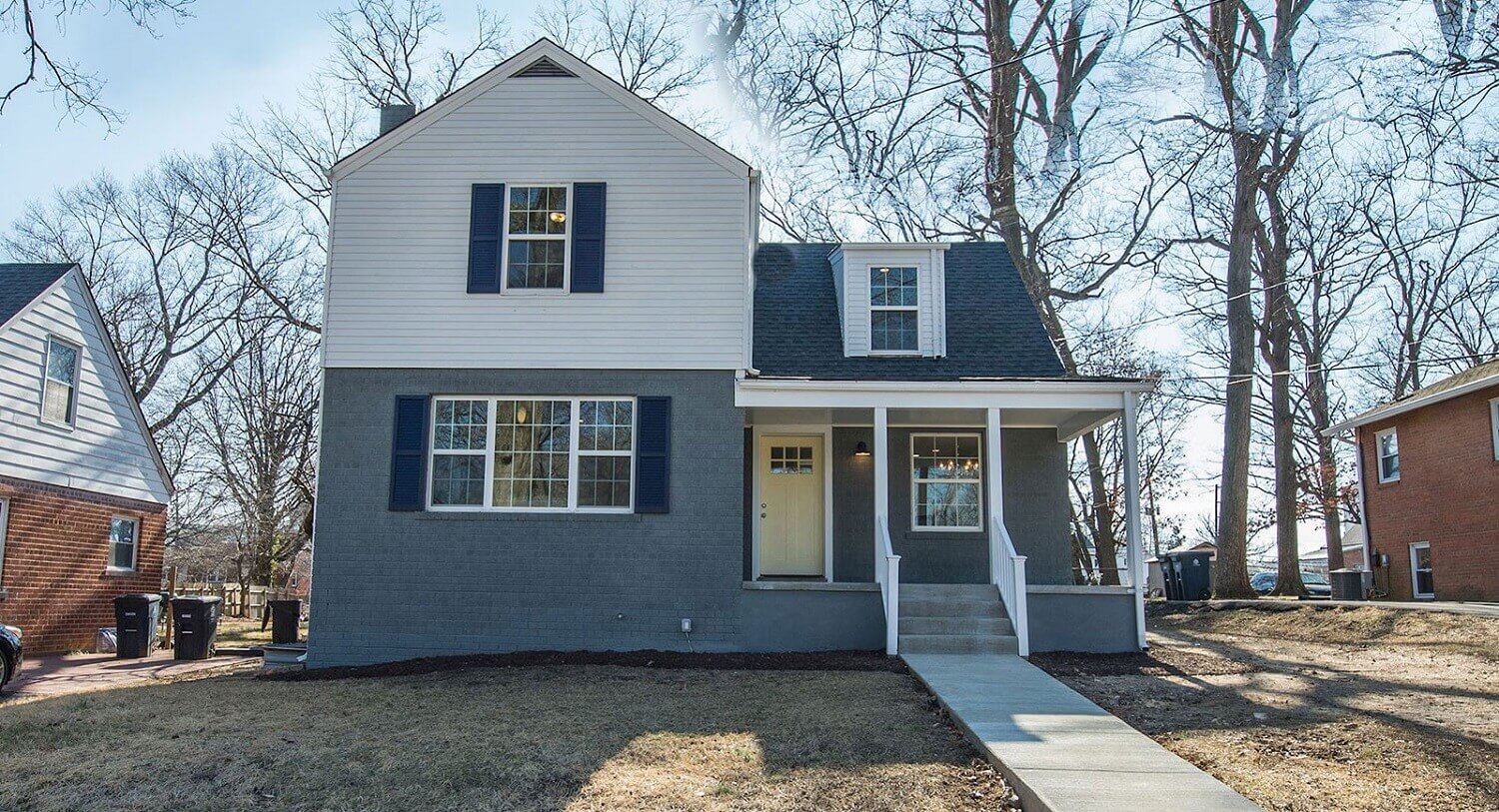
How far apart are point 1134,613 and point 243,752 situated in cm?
872

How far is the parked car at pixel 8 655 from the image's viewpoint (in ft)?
33.1

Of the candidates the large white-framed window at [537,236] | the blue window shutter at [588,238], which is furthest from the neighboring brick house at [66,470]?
the blue window shutter at [588,238]

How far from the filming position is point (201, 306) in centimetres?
2683

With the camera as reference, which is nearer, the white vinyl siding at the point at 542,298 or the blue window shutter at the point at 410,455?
the blue window shutter at the point at 410,455

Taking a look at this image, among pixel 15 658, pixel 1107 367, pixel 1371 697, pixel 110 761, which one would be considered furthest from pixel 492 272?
pixel 1107 367

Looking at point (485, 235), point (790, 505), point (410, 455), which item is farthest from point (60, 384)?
point (790, 505)

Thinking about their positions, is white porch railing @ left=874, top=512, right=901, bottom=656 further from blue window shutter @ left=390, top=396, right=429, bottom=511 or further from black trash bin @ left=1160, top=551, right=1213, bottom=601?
black trash bin @ left=1160, top=551, right=1213, bottom=601

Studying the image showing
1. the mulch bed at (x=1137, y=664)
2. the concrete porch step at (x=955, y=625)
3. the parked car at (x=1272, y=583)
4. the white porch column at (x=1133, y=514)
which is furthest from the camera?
the parked car at (x=1272, y=583)

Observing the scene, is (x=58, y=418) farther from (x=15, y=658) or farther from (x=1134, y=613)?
(x=1134, y=613)

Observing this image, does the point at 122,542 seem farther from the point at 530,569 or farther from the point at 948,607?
the point at 948,607

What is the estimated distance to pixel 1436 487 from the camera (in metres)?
19.4

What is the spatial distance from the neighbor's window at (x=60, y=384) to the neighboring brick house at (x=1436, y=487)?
68.2 feet

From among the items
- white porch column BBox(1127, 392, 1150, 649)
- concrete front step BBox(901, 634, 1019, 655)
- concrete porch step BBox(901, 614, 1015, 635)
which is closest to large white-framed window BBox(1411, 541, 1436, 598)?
white porch column BBox(1127, 392, 1150, 649)

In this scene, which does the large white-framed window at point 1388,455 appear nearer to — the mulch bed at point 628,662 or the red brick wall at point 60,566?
the mulch bed at point 628,662
